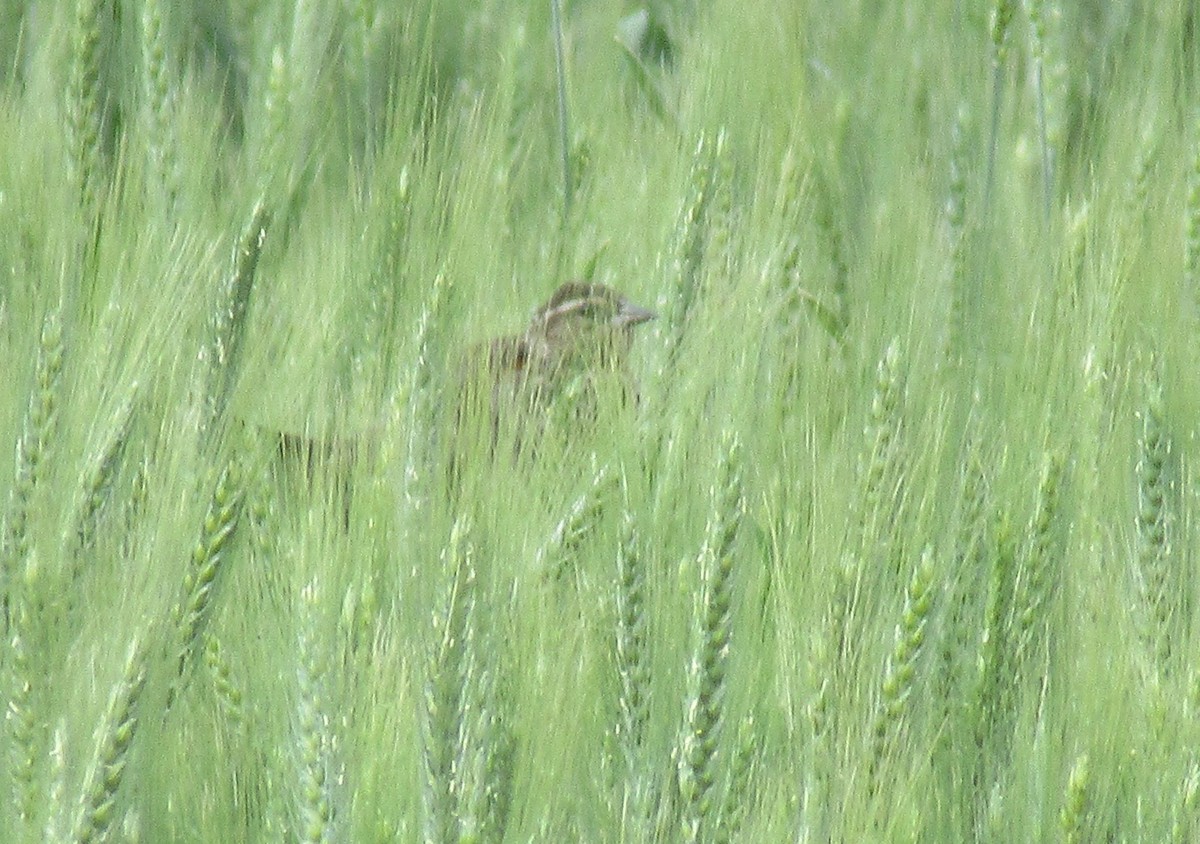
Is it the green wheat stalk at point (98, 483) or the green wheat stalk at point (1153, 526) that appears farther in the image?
the green wheat stalk at point (1153, 526)

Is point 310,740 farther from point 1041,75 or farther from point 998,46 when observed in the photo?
point 1041,75

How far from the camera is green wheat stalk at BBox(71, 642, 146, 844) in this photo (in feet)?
3.98

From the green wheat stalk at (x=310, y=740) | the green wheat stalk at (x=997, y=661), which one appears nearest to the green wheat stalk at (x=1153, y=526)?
the green wheat stalk at (x=997, y=661)

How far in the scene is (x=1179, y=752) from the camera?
4.57 ft

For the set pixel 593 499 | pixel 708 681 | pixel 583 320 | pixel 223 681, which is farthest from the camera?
pixel 583 320

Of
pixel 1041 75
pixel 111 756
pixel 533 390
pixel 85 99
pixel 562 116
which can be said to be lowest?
pixel 111 756

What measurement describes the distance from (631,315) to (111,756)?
2.98ft

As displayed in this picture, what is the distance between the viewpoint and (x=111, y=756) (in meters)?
1.24

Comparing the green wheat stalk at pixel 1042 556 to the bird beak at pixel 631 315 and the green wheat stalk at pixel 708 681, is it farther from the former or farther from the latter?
the bird beak at pixel 631 315

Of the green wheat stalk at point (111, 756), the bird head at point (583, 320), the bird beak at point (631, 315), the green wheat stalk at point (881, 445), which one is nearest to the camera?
the green wheat stalk at point (111, 756)

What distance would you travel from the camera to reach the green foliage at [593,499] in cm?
129

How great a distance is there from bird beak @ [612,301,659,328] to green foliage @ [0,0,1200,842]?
0.17 ft

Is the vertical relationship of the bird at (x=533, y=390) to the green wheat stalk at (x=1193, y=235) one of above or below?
below

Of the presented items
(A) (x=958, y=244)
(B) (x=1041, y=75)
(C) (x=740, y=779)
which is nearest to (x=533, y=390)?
(C) (x=740, y=779)
